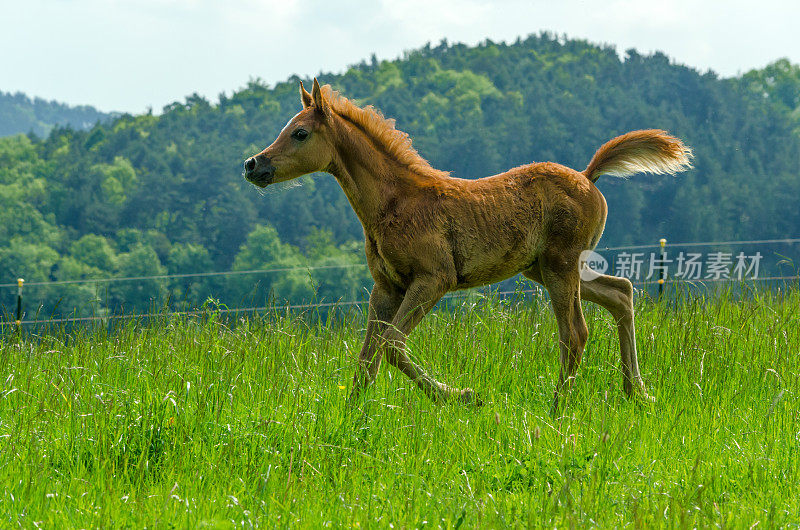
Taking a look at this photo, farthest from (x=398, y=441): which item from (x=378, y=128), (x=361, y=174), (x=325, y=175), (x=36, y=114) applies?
(x=36, y=114)

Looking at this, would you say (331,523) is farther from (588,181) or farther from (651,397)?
(588,181)

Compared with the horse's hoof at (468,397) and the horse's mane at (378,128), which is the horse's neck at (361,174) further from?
the horse's hoof at (468,397)

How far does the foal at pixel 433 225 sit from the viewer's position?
4078mm

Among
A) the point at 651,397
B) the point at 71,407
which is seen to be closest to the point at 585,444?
the point at 651,397

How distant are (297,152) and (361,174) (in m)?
0.35

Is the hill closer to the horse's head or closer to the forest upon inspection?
the forest

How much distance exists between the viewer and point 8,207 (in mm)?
45000

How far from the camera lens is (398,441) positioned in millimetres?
3479

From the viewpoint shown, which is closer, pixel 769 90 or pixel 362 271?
pixel 362 271

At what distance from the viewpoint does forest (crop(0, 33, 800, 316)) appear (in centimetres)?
4291

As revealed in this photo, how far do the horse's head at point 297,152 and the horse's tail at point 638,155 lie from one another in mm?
1623

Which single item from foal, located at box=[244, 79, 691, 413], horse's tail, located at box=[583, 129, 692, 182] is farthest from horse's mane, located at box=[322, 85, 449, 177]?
horse's tail, located at box=[583, 129, 692, 182]

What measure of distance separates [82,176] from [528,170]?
48366mm

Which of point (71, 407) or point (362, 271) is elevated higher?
point (71, 407)
